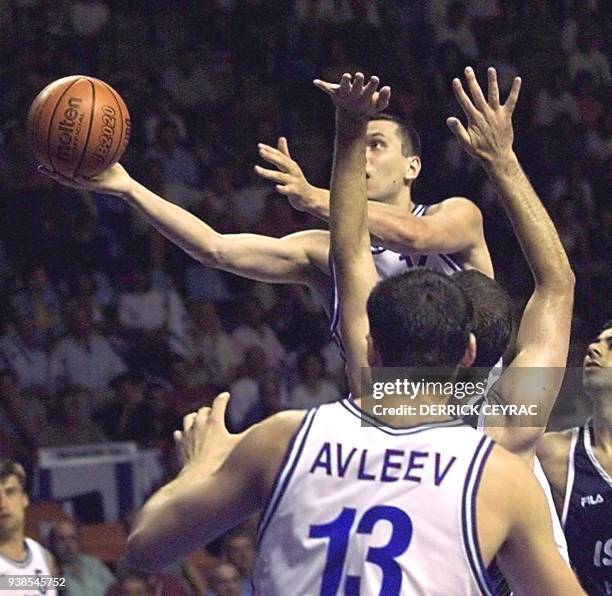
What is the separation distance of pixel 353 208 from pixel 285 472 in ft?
4.61

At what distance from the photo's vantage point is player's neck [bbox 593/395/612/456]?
5.40 m

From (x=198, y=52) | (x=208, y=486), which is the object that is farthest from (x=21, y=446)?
(x=208, y=486)

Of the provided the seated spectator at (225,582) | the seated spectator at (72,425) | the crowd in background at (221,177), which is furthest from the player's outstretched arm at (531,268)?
the seated spectator at (72,425)

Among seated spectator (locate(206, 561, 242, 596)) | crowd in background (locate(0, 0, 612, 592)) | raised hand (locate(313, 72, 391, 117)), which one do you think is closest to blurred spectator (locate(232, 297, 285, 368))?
crowd in background (locate(0, 0, 612, 592))

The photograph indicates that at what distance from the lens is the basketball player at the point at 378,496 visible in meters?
2.93

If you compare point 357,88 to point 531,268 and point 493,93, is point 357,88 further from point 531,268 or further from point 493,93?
A: point 531,268

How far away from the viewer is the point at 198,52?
38.3ft

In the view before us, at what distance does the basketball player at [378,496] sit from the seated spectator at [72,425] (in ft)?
18.3

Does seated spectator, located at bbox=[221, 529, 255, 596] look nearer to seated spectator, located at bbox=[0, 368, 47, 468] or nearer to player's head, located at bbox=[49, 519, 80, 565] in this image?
player's head, located at bbox=[49, 519, 80, 565]

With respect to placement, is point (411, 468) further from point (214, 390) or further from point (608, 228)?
point (608, 228)

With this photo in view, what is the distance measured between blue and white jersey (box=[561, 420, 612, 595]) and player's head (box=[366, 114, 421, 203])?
1.22 m

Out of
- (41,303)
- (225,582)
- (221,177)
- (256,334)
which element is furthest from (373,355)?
(221,177)

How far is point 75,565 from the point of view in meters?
7.36

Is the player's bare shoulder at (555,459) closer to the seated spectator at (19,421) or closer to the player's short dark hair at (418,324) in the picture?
the player's short dark hair at (418,324)
